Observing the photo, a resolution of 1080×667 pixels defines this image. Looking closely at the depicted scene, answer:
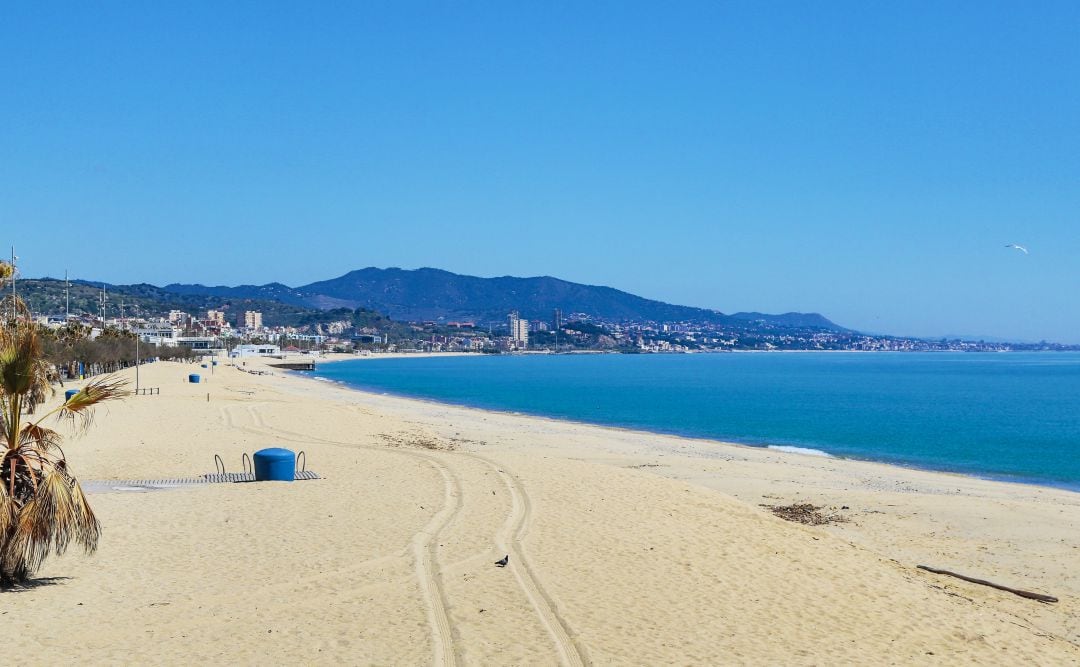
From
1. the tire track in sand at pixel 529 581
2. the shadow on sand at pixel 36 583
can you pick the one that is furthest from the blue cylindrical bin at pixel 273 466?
the shadow on sand at pixel 36 583

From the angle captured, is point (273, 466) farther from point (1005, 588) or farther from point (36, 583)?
point (1005, 588)

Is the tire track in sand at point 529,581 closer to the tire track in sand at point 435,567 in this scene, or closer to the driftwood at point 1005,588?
the tire track in sand at point 435,567

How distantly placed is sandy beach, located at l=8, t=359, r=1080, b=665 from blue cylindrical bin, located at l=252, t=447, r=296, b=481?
0.42 metres

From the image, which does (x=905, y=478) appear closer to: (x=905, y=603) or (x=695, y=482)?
(x=695, y=482)

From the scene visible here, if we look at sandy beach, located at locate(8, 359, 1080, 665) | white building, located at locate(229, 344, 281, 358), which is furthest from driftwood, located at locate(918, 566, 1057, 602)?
white building, located at locate(229, 344, 281, 358)

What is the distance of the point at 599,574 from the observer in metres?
10.9

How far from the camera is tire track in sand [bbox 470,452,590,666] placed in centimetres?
805

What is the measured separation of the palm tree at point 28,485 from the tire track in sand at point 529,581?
4985 mm

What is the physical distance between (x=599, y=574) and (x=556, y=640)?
8.98ft

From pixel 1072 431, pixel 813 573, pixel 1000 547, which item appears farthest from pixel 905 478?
pixel 1072 431

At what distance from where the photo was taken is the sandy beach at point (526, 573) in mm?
8234

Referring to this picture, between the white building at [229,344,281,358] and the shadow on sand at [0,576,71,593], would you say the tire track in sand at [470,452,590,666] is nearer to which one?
the shadow on sand at [0,576,71,593]

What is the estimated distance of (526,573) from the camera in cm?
1077

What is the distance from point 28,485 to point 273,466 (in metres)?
8.64
